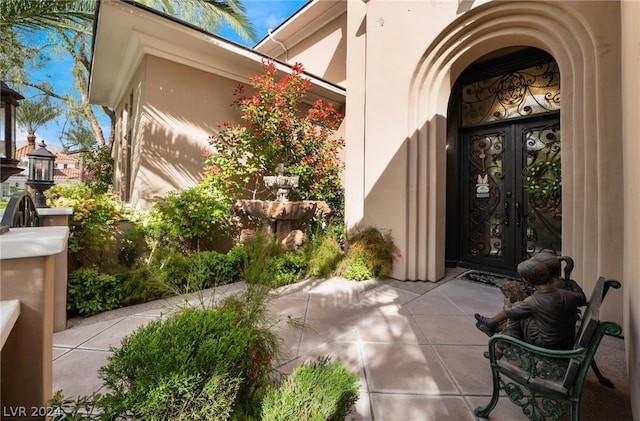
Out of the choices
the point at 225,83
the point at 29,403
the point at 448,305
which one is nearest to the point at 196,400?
the point at 29,403

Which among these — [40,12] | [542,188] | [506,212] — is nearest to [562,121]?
[542,188]

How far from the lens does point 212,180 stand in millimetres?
5535

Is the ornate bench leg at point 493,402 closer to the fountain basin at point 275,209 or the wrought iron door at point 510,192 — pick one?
the wrought iron door at point 510,192

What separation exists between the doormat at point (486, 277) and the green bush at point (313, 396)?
12.9 ft

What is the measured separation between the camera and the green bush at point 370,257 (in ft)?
15.5

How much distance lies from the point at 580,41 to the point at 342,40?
5905 millimetres

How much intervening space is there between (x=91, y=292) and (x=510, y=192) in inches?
252

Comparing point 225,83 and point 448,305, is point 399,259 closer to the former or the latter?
point 448,305

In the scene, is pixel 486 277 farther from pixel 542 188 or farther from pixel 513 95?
pixel 513 95

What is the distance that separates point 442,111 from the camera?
15.3 ft

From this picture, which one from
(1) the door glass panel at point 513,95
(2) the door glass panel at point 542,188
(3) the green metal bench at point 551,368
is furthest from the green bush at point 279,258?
(1) the door glass panel at point 513,95

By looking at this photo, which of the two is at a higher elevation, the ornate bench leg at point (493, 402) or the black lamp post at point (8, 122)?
the black lamp post at point (8, 122)

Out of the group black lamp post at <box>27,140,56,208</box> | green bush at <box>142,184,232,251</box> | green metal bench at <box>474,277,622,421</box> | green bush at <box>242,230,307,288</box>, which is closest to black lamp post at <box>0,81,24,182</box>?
black lamp post at <box>27,140,56,208</box>

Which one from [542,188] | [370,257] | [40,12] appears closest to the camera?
[542,188]
